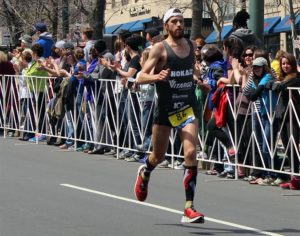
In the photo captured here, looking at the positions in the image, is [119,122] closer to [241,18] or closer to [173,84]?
[241,18]

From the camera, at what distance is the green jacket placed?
18.8 meters

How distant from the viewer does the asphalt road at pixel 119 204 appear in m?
8.98

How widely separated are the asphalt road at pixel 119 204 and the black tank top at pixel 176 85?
1.24 metres

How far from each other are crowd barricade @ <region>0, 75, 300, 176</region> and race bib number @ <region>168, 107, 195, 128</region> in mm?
2912

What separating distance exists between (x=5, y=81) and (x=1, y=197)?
10071mm

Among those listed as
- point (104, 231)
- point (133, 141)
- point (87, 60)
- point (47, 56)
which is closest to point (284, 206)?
point (104, 231)

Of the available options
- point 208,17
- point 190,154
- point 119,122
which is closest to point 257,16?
point 119,122

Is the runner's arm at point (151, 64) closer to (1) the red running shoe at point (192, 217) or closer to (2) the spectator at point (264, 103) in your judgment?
(1) the red running shoe at point (192, 217)

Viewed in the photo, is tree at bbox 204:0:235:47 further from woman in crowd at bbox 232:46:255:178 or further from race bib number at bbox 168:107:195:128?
race bib number at bbox 168:107:195:128

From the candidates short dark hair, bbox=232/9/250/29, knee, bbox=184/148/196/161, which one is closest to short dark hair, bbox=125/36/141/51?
short dark hair, bbox=232/9/250/29

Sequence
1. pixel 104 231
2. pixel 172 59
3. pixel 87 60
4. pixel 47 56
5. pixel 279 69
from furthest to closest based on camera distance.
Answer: pixel 47 56, pixel 87 60, pixel 279 69, pixel 172 59, pixel 104 231

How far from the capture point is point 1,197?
1109 cm

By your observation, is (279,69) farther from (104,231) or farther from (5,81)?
(5,81)

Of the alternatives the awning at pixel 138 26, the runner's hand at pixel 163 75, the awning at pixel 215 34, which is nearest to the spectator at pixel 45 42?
the runner's hand at pixel 163 75
